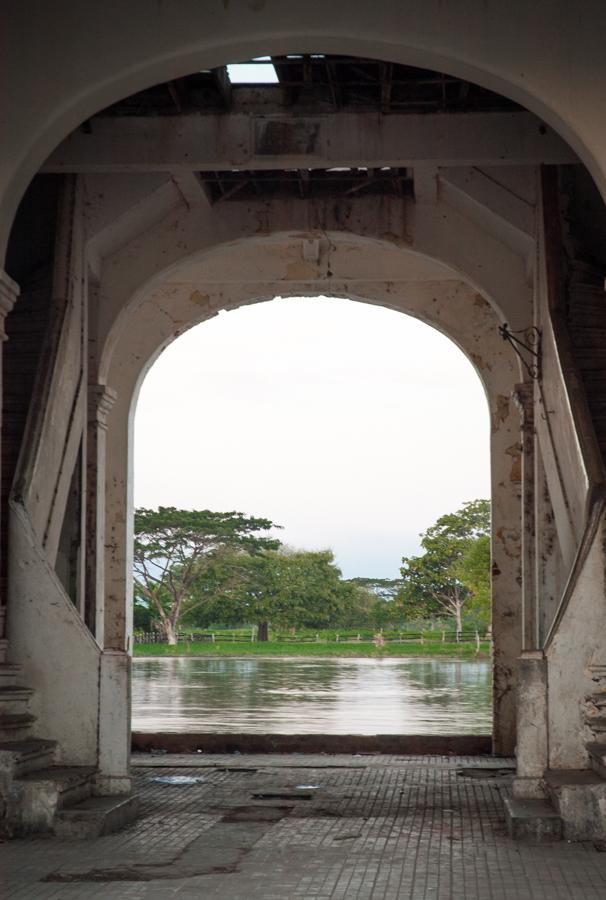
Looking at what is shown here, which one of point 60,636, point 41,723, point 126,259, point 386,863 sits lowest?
point 386,863

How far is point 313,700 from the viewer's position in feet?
71.4

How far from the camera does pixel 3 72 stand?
894 cm

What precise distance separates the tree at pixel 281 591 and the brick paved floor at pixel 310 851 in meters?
49.1

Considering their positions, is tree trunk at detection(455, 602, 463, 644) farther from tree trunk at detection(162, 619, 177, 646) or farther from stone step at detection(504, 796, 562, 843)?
stone step at detection(504, 796, 562, 843)

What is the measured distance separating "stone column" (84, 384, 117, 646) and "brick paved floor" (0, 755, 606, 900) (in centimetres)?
205

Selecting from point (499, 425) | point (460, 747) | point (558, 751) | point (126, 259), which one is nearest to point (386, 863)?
point (558, 751)

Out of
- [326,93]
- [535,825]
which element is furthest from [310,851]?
[326,93]

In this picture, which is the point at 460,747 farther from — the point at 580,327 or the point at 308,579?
the point at 308,579

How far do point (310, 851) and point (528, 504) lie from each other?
18.4 feet

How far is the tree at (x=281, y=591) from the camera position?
2356 inches

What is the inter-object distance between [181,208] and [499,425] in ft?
14.0

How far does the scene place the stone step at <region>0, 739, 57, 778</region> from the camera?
7.86 metres

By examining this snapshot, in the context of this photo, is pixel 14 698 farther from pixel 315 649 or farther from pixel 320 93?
pixel 315 649

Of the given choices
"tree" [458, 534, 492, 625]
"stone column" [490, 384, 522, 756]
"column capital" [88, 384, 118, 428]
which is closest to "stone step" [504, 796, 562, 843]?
"stone column" [490, 384, 522, 756]
